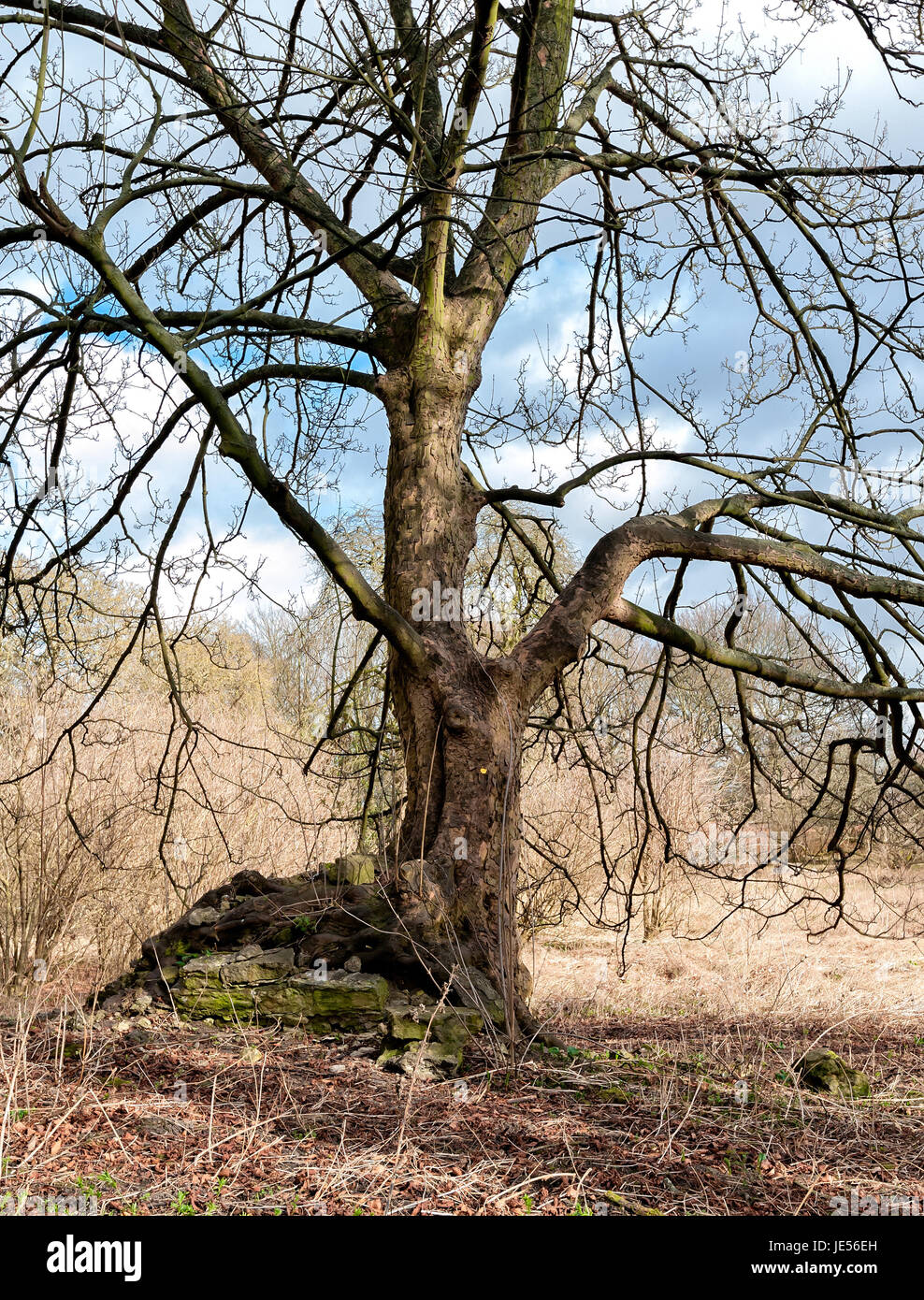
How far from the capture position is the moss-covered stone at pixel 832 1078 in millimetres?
4125

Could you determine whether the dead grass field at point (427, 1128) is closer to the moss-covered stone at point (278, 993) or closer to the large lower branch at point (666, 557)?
the moss-covered stone at point (278, 993)

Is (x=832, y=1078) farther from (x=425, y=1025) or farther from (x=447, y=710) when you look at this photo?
(x=447, y=710)

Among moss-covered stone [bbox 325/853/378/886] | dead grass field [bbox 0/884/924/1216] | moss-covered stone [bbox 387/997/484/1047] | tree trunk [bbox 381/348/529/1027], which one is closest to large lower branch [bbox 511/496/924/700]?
tree trunk [bbox 381/348/529/1027]

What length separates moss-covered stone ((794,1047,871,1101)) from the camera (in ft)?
13.5

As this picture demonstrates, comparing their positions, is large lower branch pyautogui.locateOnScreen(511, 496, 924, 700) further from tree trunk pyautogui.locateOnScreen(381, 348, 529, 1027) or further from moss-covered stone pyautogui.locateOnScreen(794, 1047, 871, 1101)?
moss-covered stone pyautogui.locateOnScreen(794, 1047, 871, 1101)

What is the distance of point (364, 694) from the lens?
10555 millimetres

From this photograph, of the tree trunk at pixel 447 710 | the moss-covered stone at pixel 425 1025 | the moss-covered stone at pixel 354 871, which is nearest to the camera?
the moss-covered stone at pixel 425 1025

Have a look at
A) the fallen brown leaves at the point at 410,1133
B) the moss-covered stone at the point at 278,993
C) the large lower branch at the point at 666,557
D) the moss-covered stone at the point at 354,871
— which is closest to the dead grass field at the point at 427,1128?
the fallen brown leaves at the point at 410,1133

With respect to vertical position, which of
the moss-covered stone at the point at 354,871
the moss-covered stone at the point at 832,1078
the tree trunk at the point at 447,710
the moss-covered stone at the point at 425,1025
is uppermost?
the tree trunk at the point at 447,710

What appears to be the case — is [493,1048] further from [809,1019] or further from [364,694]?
[364,694]

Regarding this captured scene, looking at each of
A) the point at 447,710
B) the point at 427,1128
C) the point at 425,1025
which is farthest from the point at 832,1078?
the point at 447,710

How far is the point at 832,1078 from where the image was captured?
164 inches

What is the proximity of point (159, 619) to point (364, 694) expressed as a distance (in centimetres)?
542
